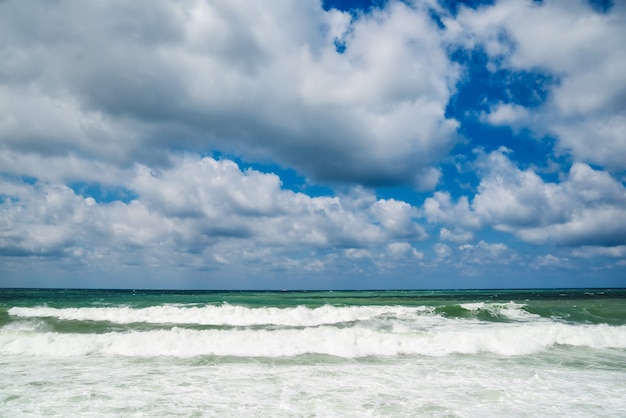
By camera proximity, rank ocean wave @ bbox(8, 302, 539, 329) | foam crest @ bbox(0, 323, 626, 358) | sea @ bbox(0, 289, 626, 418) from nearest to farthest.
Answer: sea @ bbox(0, 289, 626, 418) → foam crest @ bbox(0, 323, 626, 358) → ocean wave @ bbox(8, 302, 539, 329)

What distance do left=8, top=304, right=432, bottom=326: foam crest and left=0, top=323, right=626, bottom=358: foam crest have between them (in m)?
8.40

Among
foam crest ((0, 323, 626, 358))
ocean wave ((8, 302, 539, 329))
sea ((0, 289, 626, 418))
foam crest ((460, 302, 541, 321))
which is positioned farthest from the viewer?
foam crest ((460, 302, 541, 321))

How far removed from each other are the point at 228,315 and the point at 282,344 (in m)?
12.5

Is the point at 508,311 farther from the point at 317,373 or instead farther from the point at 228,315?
the point at 317,373

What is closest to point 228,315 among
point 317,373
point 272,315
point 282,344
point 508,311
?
point 272,315

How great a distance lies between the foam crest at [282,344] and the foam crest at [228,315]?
8401 millimetres

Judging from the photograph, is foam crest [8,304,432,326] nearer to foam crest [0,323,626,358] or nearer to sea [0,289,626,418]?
sea [0,289,626,418]

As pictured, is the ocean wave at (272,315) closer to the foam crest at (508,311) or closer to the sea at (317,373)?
the foam crest at (508,311)

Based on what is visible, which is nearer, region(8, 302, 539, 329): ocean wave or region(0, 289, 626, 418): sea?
region(0, 289, 626, 418): sea

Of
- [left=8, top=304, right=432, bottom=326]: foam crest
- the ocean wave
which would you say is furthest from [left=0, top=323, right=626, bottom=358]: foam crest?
[left=8, top=304, right=432, bottom=326]: foam crest

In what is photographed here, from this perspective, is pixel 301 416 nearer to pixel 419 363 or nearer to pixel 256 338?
pixel 419 363

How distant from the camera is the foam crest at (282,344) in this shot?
1498 centimetres

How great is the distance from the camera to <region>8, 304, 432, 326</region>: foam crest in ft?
84.2

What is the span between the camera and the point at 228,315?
88.5 feet
